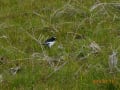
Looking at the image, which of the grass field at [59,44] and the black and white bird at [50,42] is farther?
the black and white bird at [50,42]

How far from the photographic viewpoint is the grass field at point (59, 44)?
17.5 ft

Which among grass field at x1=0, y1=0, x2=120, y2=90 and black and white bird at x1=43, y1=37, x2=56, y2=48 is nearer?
grass field at x1=0, y1=0, x2=120, y2=90

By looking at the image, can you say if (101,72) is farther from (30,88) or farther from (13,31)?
(13,31)

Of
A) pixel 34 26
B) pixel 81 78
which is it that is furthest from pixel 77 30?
pixel 81 78

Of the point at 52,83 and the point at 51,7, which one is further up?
the point at 51,7

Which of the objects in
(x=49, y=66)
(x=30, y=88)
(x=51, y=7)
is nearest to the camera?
(x=30, y=88)

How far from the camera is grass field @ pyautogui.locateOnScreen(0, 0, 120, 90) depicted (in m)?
5.35

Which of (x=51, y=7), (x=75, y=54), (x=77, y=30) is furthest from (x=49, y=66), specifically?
(x=51, y=7)

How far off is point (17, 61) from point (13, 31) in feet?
3.95

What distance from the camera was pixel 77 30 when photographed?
699 centimetres

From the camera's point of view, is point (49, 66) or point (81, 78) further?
point (49, 66)

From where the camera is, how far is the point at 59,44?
21.6 ft

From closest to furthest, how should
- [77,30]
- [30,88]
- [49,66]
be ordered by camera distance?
1. [30,88]
2. [49,66]
3. [77,30]

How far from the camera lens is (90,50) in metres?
6.02
